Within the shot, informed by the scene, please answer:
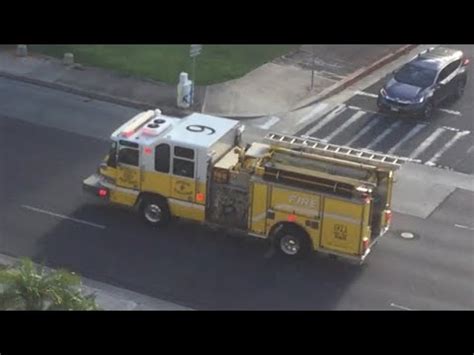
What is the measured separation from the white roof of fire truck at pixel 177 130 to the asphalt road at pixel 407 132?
19.9ft

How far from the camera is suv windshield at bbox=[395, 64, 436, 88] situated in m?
28.4

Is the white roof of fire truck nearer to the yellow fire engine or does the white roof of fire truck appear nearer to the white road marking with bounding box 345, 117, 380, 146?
the yellow fire engine

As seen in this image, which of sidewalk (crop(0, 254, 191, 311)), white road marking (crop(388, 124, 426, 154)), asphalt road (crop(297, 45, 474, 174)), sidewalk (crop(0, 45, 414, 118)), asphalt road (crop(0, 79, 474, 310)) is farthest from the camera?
sidewalk (crop(0, 45, 414, 118))

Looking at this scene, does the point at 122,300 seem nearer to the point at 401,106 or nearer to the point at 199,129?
the point at 199,129

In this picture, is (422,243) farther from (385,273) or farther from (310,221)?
(310,221)

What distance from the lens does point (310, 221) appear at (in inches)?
752

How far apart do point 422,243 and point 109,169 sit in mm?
6936

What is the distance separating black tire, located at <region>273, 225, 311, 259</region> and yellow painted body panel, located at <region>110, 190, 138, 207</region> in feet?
11.0

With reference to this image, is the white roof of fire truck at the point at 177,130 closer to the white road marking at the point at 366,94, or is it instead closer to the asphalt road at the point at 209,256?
the asphalt road at the point at 209,256

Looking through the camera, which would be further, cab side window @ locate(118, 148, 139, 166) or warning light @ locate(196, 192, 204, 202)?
cab side window @ locate(118, 148, 139, 166)

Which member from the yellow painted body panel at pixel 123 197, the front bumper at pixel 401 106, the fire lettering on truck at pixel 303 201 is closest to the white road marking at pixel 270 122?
the front bumper at pixel 401 106

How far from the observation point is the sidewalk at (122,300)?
17.8 m

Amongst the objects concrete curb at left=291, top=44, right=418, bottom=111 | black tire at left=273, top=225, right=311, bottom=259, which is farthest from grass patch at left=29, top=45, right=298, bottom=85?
black tire at left=273, top=225, right=311, bottom=259
